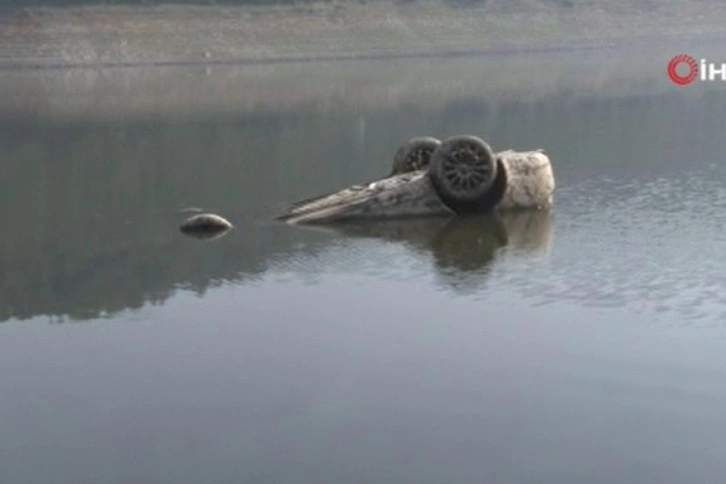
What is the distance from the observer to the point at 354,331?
1933 centimetres

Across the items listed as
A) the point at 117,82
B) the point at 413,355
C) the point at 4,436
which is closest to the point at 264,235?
the point at 413,355

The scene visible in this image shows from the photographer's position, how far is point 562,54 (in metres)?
93.9

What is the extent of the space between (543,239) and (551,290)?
402 centimetres

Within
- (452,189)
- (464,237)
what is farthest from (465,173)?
(464,237)

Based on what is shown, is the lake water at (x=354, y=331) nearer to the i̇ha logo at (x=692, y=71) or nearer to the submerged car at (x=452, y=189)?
the submerged car at (x=452, y=189)

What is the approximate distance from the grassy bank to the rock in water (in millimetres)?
51473

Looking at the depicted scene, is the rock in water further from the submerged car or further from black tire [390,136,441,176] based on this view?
black tire [390,136,441,176]

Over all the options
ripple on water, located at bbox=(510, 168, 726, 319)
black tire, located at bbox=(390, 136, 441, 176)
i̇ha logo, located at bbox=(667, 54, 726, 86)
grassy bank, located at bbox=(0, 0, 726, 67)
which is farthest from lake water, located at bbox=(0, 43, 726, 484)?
grassy bank, located at bbox=(0, 0, 726, 67)

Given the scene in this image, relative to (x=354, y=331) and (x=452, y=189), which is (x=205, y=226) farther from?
(x=354, y=331)

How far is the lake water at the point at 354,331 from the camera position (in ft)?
48.5

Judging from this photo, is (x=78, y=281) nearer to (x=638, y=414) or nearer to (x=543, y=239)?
(x=543, y=239)

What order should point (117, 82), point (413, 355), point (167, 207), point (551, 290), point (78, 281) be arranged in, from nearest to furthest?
point (413, 355) → point (551, 290) → point (78, 281) → point (167, 207) → point (117, 82)

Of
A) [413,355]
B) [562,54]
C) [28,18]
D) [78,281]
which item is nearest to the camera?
[413,355]

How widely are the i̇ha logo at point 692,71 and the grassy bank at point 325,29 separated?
11.6 m
